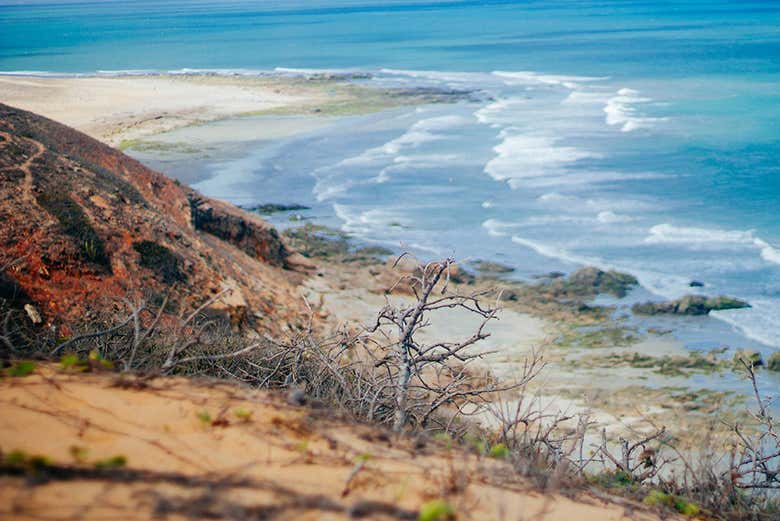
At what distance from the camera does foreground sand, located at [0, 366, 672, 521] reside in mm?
3143

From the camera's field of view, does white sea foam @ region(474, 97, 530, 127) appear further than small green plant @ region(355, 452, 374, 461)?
Yes

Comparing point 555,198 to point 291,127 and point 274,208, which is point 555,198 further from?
point 291,127

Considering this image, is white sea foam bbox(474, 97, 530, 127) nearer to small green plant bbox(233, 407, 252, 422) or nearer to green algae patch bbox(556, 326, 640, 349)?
green algae patch bbox(556, 326, 640, 349)

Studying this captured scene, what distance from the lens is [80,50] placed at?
9112 centimetres

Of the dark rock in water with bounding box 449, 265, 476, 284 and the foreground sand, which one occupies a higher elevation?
the foreground sand

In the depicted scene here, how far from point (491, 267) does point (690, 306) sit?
16.9 ft

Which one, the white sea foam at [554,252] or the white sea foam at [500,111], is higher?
the white sea foam at [500,111]

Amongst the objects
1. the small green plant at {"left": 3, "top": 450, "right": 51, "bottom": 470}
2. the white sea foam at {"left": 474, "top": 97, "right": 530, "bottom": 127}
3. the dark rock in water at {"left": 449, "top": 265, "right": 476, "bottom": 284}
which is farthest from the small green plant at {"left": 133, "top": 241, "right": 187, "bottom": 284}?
the white sea foam at {"left": 474, "top": 97, "right": 530, "bottom": 127}

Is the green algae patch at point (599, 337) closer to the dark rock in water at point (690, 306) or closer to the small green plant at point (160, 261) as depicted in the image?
the dark rock in water at point (690, 306)

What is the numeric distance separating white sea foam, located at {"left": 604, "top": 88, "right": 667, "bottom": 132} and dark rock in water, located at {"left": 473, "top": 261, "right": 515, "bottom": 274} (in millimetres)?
20471

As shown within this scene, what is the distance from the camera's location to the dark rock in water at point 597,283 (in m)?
18.3

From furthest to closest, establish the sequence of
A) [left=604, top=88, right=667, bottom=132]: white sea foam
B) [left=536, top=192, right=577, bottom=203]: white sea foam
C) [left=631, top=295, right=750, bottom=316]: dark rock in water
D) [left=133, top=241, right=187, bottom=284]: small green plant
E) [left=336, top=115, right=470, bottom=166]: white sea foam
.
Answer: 1. [left=604, top=88, right=667, bottom=132]: white sea foam
2. [left=336, top=115, right=470, bottom=166]: white sea foam
3. [left=536, top=192, right=577, bottom=203]: white sea foam
4. [left=631, top=295, right=750, bottom=316]: dark rock in water
5. [left=133, top=241, right=187, bottom=284]: small green plant

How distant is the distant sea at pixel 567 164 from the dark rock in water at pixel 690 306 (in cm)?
33

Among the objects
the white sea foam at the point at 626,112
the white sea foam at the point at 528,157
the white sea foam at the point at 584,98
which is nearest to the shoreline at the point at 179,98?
the white sea foam at the point at 584,98
